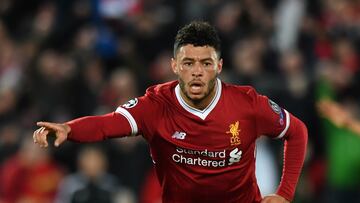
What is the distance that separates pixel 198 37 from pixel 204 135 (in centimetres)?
63

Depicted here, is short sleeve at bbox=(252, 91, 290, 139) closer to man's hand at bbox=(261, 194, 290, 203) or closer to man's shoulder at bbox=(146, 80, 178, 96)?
man's hand at bbox=(261, 194, 290, 203)

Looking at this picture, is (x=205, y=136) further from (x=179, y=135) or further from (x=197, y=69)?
(x=197, y=69)

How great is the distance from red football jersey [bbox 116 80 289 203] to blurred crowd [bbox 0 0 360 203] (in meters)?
3.35

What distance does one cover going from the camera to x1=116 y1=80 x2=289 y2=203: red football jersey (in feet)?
23.6

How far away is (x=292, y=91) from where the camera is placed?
12.0 m

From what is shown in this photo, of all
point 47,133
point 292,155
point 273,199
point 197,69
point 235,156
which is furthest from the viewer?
point 292,155

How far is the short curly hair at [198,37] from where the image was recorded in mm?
7051

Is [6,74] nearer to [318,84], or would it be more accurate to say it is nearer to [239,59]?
[239,59]

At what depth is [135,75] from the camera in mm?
12984

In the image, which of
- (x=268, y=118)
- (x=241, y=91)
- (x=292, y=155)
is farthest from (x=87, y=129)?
(x=292, y=155)

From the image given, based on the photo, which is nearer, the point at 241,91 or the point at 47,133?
the point at 47,133

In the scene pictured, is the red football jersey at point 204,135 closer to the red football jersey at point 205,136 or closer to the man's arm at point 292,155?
the red football jersey at point 205,136

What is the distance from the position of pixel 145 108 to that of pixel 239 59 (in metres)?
5.68

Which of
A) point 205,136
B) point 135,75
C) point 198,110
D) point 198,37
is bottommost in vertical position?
point 135,75
